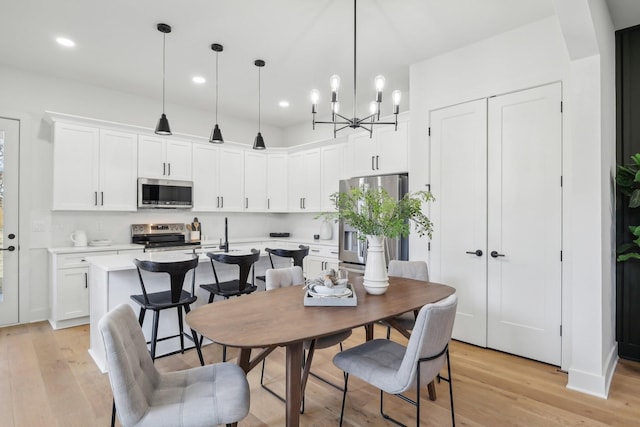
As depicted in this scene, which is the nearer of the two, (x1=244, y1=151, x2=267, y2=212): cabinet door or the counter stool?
the counter stool

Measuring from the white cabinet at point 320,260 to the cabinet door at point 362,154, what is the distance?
3.74 ft

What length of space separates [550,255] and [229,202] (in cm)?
431

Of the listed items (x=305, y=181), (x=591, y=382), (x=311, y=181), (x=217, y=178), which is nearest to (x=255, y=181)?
(x=217, y=178)

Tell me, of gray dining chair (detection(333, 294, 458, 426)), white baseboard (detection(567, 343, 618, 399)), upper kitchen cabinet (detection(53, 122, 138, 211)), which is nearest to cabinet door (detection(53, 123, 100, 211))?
upper kitchen cabinet (detection(53, 122, 138, 211))

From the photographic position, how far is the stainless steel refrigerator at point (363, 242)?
4.07 m

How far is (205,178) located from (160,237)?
107 cm

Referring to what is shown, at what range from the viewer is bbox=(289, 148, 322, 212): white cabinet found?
5.68 meters

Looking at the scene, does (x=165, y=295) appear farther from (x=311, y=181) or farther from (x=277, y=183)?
(x=277, y=183)

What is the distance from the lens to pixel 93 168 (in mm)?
4352

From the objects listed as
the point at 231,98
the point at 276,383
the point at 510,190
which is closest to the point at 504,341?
the point at 510,190

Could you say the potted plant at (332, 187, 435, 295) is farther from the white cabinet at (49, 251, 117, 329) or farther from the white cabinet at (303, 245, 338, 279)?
the white cabinet at (49, 251, 117, 329)

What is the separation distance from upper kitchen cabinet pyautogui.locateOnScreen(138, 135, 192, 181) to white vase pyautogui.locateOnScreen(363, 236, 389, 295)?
3.67 m

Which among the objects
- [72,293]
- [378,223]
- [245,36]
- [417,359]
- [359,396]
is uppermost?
[245,36]

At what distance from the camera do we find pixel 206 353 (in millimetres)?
3271
